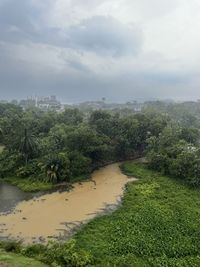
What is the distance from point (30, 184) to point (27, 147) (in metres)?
6.29

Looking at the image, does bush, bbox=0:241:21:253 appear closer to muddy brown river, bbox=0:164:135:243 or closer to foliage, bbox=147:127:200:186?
muddy brown river, bbox=0:164:135:243

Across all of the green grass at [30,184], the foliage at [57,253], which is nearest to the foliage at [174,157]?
the green grass at [30,184]

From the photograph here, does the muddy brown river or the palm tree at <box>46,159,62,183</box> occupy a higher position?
A: the palm tree at <box>46,159,62,183</box>

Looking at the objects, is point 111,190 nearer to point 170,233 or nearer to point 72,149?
point 72,149

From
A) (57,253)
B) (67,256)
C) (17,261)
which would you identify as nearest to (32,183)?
(57,253)

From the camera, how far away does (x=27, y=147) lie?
39594 mm

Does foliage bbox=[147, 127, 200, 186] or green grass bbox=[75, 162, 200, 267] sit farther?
foliage bbox=[147, 127, 200, 186]

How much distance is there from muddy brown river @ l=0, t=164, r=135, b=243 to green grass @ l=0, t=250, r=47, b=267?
162 inches

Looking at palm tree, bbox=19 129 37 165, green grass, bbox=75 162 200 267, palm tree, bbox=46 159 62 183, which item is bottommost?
green grass, bbox=75 162 200 267

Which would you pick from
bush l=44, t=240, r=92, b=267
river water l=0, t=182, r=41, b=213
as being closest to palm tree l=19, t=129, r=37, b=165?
river water l=0, t=182, r=41, b=213

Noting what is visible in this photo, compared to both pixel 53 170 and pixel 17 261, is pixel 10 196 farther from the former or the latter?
pixel 17 261

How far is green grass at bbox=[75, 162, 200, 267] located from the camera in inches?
784

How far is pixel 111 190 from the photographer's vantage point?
34344 mm

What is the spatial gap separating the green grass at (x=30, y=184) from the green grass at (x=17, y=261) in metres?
14.9
